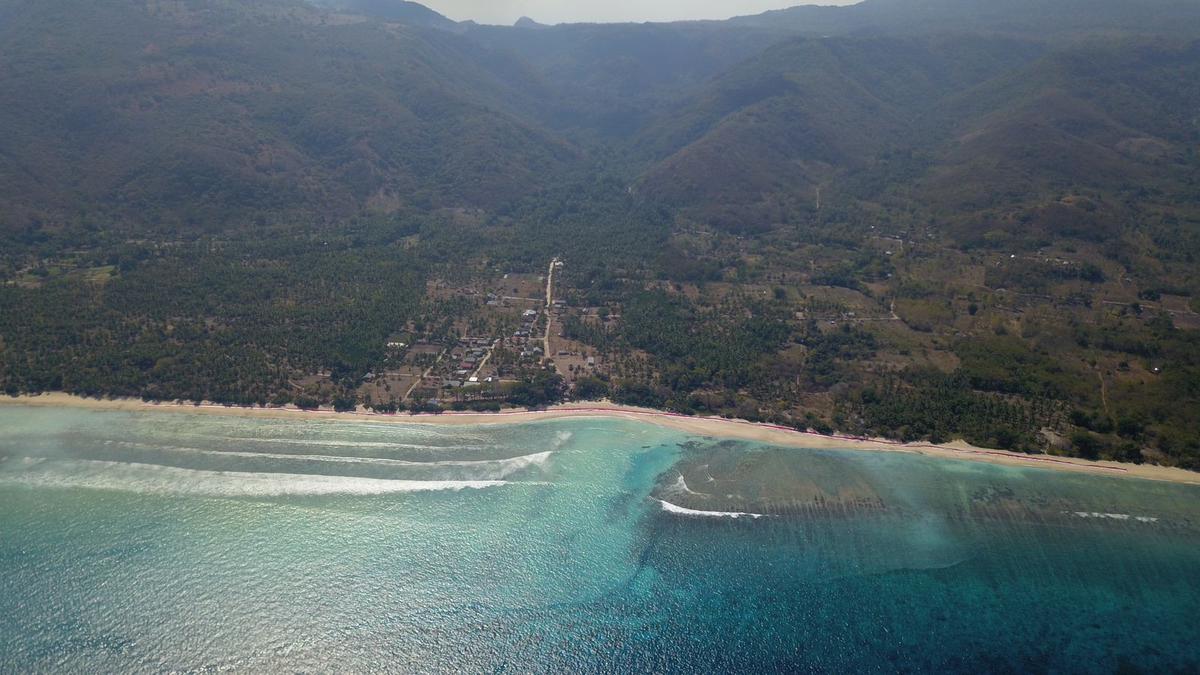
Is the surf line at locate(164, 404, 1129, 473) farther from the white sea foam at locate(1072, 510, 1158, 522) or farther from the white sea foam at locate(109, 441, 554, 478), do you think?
the white sea foam at locate(109, 441, 554, 478)

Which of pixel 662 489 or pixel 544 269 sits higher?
pixel 544 269

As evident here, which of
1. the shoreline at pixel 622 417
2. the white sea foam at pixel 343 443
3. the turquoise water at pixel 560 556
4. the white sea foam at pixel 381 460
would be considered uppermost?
the shoreline at pixel 622 417

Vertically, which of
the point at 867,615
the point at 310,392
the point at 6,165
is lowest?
the point at 867,615

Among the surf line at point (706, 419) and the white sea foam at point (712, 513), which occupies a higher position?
the surf line at point (706, 419)

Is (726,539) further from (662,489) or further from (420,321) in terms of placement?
(420,321)

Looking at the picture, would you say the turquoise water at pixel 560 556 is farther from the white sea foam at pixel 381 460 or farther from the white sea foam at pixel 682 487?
the white sea foam at pixel 682 487

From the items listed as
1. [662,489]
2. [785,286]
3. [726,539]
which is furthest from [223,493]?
[785,286]

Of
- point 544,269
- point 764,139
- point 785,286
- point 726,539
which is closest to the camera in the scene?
point 726,539

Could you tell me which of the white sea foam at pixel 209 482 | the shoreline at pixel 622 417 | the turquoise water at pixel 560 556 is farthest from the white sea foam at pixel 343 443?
the white sea foam at pixel 209 482
